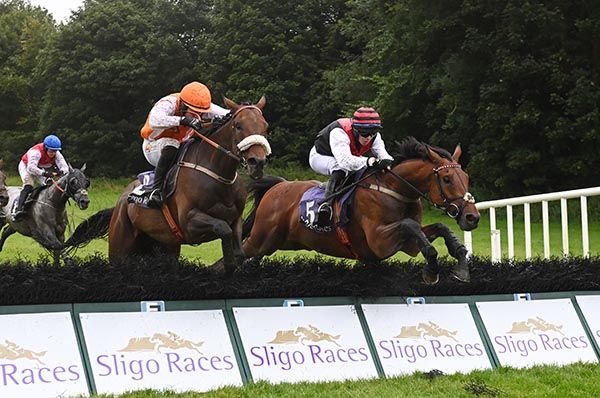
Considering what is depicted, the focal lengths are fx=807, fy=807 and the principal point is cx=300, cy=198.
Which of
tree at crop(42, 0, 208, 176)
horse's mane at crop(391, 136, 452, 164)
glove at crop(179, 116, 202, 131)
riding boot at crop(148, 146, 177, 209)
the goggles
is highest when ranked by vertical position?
tree at crop(42, 0, 208, 176)

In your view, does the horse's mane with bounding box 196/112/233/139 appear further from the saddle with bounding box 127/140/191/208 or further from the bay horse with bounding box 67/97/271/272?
the saddle with bounding box 127/140/191/208

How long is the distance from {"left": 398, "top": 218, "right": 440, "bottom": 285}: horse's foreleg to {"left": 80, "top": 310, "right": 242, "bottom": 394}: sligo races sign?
158 centimetres

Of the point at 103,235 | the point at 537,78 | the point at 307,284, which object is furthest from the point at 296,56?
the point at 307,284

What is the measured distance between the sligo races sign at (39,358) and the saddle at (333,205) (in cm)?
255

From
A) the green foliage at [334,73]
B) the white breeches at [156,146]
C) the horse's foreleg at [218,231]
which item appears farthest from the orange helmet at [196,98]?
the green foliage at [334,73]

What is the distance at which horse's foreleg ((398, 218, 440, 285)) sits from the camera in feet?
19.1

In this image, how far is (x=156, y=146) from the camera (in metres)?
6.68

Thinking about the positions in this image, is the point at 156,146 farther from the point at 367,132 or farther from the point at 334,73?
the point at 334,73

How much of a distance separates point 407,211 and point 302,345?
1.66m

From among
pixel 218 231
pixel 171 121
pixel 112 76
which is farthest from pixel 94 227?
pixel 112 76

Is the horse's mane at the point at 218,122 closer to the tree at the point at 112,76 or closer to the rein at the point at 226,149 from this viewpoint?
the rein at the point at 226,149

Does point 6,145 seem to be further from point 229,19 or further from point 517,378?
point 517,378

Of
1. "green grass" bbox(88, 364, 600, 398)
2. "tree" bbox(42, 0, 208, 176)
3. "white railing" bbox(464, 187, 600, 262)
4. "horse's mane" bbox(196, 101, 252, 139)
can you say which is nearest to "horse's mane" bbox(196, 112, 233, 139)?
"horse's mane" bbox(196, 101, 252, 139)

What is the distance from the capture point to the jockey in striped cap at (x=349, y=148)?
6.47 m
